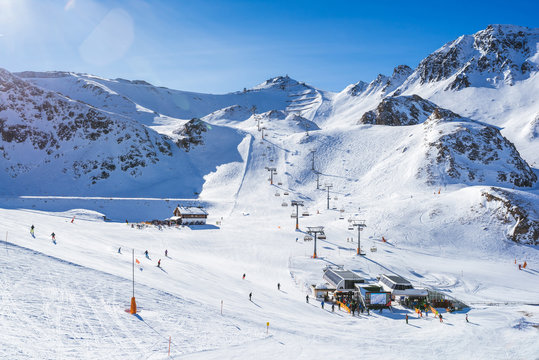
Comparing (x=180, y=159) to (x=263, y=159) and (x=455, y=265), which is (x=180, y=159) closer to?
(x=263, y=159)

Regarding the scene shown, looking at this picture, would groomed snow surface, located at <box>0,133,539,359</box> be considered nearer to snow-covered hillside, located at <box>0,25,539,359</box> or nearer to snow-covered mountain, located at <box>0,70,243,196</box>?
snow-covered hillside, located at <box>0,25,539,359</box>

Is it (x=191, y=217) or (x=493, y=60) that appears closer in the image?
(x=191, y=217)

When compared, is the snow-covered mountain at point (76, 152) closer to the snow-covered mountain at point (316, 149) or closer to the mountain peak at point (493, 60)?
the snow-covered mountain at point (316, 149)

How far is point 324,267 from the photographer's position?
41000 millimetres

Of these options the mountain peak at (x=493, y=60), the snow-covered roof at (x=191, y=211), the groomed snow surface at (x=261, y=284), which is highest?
the mountain peak at (x=493, y=60)

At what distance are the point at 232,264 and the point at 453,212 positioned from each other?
38636 millimetres

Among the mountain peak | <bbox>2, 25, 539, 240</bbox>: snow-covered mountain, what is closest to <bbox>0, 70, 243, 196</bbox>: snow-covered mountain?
<bbox>2, 25, 539, 240</bbox>: snow-covered mountain

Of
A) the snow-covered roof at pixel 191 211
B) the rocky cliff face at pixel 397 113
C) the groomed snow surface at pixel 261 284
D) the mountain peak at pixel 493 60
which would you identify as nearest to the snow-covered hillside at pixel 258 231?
the groomed snow surface at pixel 261 284

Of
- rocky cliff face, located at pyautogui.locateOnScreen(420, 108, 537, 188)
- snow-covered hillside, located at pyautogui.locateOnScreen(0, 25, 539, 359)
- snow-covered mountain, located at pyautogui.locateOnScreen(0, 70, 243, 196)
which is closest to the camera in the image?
snow-covered hillside, located at pyautogui.locateOnScreen(0, 25, 539, 359)

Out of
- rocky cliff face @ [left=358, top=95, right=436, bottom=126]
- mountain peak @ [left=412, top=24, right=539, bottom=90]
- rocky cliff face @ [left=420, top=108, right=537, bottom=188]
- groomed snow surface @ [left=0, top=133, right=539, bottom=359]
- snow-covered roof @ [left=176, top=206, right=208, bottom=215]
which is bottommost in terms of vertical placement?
groomed snow surface @ [left=0, top=133, right=539, bottom=359]

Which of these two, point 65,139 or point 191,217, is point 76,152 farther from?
point 191,217

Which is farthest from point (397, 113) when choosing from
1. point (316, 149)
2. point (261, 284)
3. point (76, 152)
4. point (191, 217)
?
point (261, 284)

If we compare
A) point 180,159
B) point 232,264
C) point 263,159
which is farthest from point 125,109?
point 232,264

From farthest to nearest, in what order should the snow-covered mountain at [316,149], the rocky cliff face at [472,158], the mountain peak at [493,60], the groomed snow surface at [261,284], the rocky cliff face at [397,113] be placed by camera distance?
the mountain peak at [493,60] → the rocky cliff face at [397,113] → the snow-covered mountain at [316,149] → the rocky cliff face at [472,158] → the groomed snow surface at [261,284]
